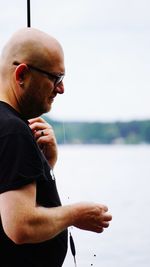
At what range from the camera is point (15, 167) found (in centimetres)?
141

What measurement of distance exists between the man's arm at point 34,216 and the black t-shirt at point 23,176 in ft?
0.10

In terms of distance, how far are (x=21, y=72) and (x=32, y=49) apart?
0.22 feet

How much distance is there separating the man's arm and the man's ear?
283 millimetres

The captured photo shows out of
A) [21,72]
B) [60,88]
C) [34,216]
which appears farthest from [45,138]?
[34,216]

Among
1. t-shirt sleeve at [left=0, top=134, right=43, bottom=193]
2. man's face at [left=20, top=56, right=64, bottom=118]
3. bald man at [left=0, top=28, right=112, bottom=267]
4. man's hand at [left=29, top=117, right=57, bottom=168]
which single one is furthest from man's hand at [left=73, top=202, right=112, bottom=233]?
man's hand at [left=29, top=117, right=57, bottom=168]

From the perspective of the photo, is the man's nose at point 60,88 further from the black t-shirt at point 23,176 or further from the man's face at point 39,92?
the black t-shirt at point 23,176

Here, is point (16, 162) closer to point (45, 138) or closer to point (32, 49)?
point (32, 49)

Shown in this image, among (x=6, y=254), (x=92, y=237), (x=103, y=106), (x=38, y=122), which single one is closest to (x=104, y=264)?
(x=92, y=237)

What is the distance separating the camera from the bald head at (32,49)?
1.56 metres

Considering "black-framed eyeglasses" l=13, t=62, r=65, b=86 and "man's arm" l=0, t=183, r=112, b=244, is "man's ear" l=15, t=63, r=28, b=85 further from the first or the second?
"man's arm" l=0, t=183, r=112, b=244

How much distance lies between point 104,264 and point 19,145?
3816 mm

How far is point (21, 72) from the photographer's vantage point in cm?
155

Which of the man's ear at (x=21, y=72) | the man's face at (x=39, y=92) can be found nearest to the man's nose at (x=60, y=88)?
the man's face at (x=39, y=92)

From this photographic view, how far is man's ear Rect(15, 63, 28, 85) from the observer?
1542mm
